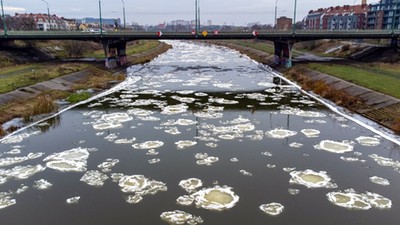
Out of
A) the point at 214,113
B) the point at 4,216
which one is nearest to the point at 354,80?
the point at 214,113

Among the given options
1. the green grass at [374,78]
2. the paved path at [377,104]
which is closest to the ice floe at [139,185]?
the paved path at [377,104]

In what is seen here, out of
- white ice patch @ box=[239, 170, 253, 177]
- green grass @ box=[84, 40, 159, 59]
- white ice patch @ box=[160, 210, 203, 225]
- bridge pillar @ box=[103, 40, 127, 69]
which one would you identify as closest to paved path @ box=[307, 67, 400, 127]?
white ice patch @ box=[239, 170, 253, 177]

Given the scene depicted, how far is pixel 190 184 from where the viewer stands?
1332cm

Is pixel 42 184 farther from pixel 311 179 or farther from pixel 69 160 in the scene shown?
pixel 311 179

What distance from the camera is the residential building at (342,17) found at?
4429 inches

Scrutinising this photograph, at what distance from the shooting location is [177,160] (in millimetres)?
15719

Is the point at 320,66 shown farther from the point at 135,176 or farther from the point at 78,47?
the point at 78,47

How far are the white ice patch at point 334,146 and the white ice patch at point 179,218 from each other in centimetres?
883

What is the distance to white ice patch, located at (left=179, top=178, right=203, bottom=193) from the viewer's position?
1292 centimetres

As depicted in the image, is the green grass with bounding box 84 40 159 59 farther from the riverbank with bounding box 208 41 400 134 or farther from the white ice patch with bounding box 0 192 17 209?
the white ice patch with bounding box 0 192 17 209

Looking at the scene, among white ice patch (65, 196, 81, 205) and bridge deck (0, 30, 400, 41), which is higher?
bridge deck (0, 30, 400, 41)

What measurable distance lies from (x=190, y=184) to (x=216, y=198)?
1.43 meters

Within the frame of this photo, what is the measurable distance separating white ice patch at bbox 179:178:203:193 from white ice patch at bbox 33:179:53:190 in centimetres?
502

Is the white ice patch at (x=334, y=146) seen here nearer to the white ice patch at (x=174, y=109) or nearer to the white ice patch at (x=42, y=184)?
the white ice patch at (x=174, y=109)
